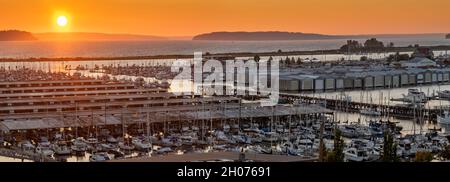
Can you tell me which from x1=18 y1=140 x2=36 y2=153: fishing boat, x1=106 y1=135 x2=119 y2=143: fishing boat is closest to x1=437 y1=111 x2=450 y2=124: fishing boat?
x1=106 y1=135 x2=119 y2=143: fishing boat

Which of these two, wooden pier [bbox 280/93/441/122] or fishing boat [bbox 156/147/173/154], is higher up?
wooden pier [bbox 280/93/441/122]

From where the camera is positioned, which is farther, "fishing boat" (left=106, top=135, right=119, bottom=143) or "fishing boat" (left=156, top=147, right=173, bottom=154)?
"fishing boat" (left=106, top=135, right=119, bottom=143)

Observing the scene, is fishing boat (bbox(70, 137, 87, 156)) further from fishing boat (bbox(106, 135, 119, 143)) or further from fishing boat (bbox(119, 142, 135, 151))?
fishing boat (bbox(119, 142, 135, 151))

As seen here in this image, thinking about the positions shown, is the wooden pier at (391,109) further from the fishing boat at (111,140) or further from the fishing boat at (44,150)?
the fishing boat at (44,150)

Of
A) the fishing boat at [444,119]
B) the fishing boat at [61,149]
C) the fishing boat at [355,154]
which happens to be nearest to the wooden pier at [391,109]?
the fishing boat at [444,119]

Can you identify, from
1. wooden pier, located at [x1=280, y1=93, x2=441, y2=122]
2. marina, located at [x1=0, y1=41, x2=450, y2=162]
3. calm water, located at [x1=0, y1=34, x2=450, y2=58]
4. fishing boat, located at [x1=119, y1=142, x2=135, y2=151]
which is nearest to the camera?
marina, located at [x1=0, y1=41, x2=450, y2=162]

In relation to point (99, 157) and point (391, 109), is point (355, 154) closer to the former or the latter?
point (99, 157)

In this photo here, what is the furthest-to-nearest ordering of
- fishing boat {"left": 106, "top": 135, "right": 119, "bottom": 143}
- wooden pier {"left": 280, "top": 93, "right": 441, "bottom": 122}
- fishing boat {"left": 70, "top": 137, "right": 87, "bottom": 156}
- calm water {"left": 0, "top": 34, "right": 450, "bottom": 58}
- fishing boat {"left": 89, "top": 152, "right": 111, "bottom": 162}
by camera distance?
1. calm water {"left": 0, "top": 34, "right": 450, "bottom": 58}
2. wooden pier {"left": 280, "top": 93, "right": 441, "bottom": 122}
3. fishing boat {"left": 106, "top": 135, "right": 119, "bottom": 143}
4. fishing boat {"left": 70, "top": 137, "right": 87, "bottom": 156}
5. fishing boat {"left": 89, "top": 152, "right": 111, "bottom": 162}

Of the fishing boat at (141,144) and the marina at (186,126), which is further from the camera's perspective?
the fishing boat at (141,144)

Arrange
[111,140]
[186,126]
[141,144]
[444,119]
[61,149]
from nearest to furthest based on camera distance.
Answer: [61,149] → [141,144] → [111,140] → [186,126] → [444,119]

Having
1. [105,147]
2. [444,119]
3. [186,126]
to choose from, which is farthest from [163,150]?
[444,119]
